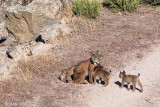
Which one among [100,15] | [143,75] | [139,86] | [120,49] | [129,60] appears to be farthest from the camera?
[100,15]

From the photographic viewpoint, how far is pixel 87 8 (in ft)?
55.2

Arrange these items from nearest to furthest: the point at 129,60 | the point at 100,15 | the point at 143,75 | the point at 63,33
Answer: the point at 143,75, the point at 129,60, the point at 63,33, the point at 100,15

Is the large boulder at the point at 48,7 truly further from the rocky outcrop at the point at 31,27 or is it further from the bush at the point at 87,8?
the bush at the point at 87,8

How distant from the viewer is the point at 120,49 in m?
13.7

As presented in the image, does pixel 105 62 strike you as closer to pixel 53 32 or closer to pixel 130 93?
pixel 130 93

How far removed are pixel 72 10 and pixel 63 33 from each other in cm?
262

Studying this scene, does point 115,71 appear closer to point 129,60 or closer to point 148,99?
point 129,60

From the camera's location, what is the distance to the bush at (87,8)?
54.7 ft

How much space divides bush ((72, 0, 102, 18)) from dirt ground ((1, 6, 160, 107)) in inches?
14.4

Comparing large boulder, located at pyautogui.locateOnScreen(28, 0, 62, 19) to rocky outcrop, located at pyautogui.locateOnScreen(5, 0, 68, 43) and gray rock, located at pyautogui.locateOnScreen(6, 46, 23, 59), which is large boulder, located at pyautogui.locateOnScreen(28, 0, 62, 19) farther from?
gray rock, located at pyautogui.locateOnScreen(6, 46, 23, 59)


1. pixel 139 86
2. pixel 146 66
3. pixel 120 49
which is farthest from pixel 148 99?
pixel 120 49

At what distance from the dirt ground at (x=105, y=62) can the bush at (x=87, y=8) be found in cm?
37

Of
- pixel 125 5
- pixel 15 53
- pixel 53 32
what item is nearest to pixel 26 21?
pixel 53 32

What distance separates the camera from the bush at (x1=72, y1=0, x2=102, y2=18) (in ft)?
54.7
